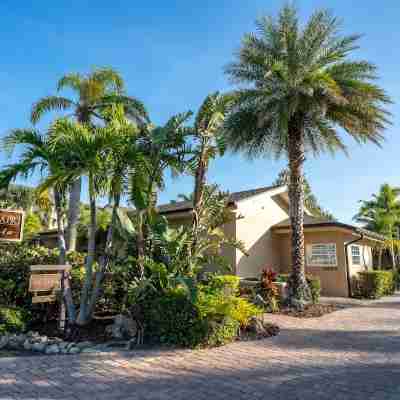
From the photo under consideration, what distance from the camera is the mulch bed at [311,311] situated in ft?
36.9

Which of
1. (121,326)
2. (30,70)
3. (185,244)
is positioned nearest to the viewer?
(121,326)

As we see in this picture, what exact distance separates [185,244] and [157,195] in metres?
1.73

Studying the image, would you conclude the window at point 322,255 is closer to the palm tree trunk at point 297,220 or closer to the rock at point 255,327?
the palm tree trunk at point 297,220

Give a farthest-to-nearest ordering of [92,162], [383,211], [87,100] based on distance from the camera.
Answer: [383,211] < [87,100] < [92,162]

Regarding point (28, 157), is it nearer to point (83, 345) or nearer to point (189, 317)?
point (83, 345)

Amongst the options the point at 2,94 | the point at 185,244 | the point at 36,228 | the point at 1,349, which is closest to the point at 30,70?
the point at 2,94

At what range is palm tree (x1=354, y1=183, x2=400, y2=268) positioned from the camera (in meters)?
25.5

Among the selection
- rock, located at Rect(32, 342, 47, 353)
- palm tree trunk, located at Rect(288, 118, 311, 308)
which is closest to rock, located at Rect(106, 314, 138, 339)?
rock, located at Rect(32, 342, 47, 353)

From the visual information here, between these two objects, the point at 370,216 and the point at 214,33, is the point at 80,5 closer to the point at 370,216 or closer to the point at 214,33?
the point at 214,33

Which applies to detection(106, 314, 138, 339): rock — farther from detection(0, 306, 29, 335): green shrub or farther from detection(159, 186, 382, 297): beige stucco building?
detection(159, 186, 382, 297): beige stucco building

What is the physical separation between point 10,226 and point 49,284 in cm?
200

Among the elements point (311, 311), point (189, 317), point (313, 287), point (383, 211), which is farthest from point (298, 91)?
point (383, 211)

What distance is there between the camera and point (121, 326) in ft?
24.6

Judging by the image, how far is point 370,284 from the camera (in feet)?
55.1
